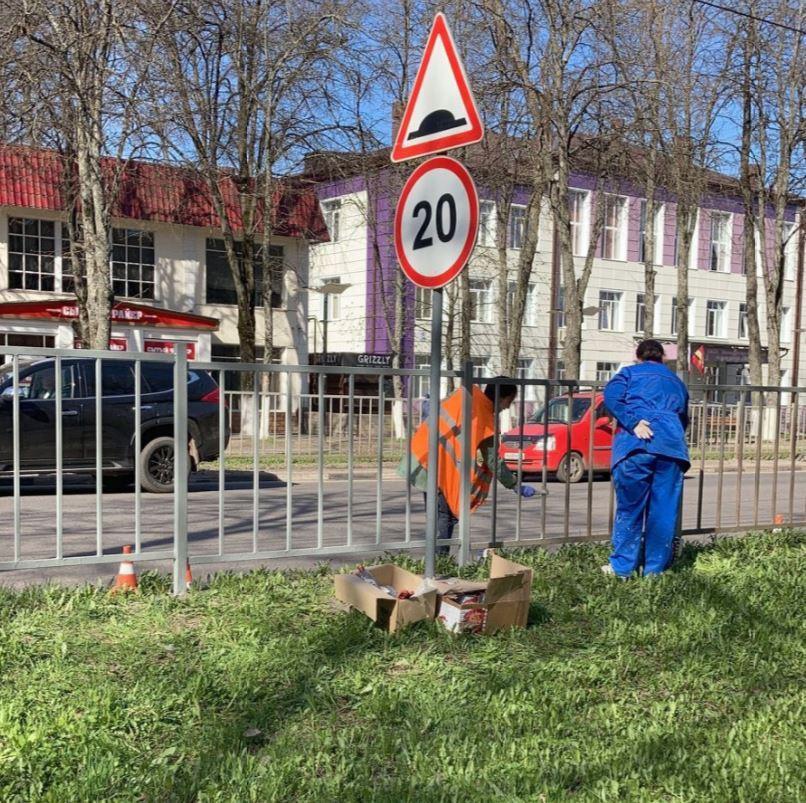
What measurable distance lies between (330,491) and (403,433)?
0.67m

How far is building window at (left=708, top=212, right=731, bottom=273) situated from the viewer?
42.0 metres

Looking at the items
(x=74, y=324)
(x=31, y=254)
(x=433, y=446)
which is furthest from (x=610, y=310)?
(x=433, y=446)

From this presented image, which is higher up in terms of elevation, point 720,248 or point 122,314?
point 720,248

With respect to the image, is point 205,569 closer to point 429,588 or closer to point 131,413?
point 131,413

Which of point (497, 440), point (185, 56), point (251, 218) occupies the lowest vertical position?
point (497, 440)

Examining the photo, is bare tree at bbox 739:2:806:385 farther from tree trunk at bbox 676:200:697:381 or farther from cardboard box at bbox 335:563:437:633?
cardboard box at bbox 335:563:437:633

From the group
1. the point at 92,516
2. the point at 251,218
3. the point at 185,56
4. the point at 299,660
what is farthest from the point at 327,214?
the point at 299,660

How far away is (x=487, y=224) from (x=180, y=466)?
30.7m

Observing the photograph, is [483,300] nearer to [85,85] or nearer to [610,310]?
[610,310]

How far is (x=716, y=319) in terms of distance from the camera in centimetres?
4238

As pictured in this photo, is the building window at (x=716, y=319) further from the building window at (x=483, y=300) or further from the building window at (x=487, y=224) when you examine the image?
the building window at (x=487, y=224)

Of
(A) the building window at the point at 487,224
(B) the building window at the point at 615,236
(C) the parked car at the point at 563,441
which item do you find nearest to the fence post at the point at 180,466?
(C) the parked car at the point at 563,441

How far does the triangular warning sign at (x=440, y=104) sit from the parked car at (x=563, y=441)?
2492 millimetres

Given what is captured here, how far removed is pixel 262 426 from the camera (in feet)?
21.3
